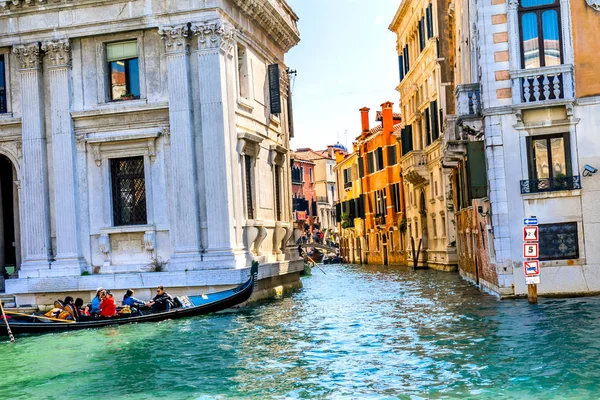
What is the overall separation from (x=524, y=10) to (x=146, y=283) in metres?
10.6

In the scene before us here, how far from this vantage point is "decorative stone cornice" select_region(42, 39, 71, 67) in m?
21.9

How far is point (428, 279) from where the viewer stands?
105 ft

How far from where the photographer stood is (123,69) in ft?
72.8

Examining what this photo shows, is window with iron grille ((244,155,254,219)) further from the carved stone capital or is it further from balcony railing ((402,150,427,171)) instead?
balcony railing ((402,150,427,171))

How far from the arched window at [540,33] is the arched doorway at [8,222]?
Answer: 44.5ft

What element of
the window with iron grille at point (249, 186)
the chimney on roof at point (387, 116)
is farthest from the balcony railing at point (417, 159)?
the window with iron grille at point (249, 186)

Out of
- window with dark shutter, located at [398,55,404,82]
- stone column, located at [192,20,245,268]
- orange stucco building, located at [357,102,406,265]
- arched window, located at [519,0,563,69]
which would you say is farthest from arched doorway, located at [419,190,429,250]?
arched window, located at [519,0,563,69]

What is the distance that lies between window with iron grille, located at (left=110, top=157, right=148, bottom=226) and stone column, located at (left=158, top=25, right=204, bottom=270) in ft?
3.87

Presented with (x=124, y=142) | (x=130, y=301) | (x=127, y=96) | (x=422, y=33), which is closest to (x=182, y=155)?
(x=124, y=142)

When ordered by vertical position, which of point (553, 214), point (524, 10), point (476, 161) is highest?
point (524, 10)

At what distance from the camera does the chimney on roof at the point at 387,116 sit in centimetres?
5119

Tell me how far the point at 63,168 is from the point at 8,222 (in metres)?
3.87

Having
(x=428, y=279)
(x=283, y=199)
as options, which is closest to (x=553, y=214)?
(x=283, y=199)

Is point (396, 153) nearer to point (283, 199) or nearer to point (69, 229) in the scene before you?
point (283, 199)
